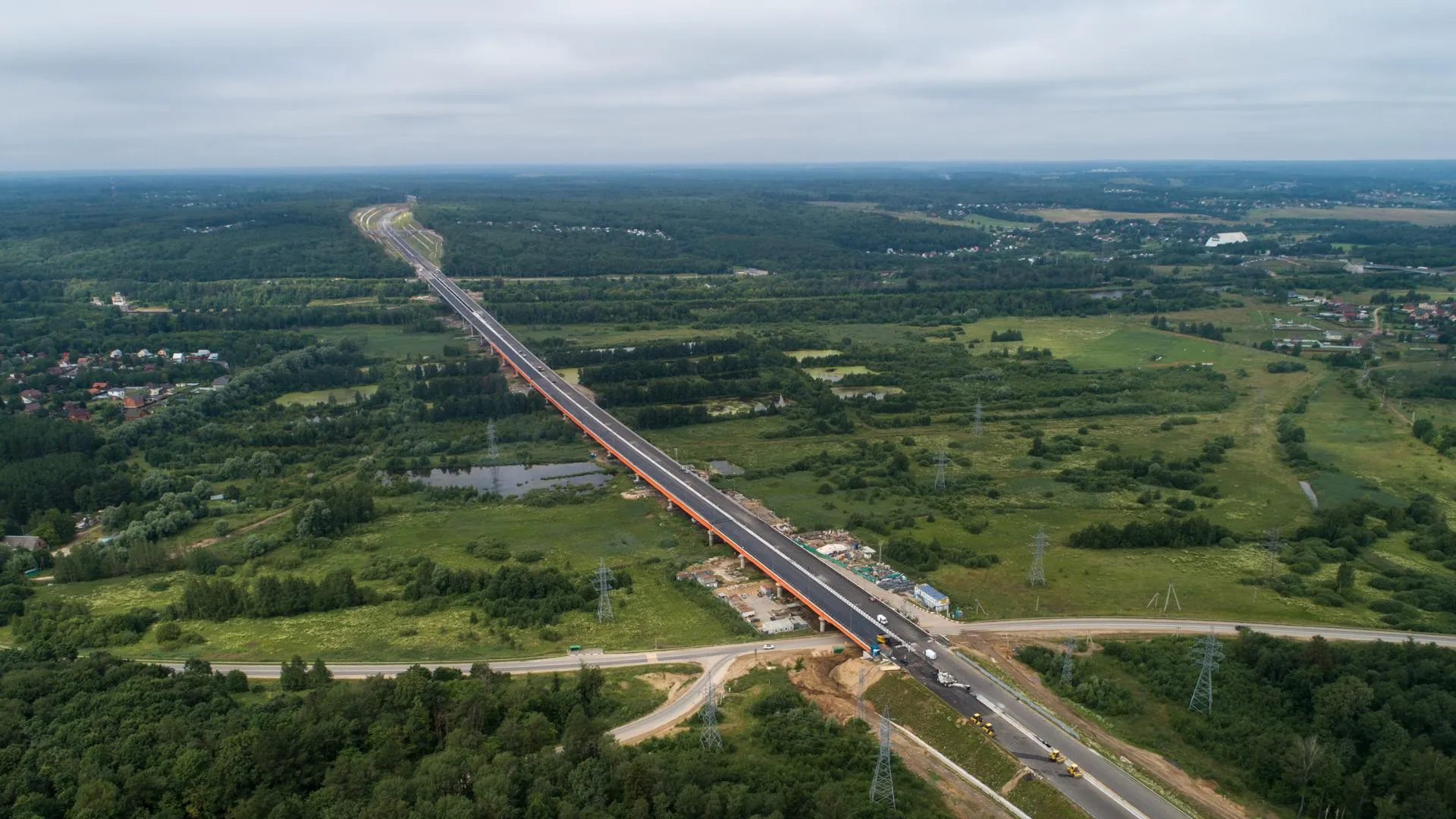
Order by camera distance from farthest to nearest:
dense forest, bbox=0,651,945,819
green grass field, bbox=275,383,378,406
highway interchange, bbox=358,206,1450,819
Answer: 1. green grass field, bbox=275,383,378,406
2. highway interchange, bbox=358,206,1450,819
3. dense forest, bbox=0,651,945,819

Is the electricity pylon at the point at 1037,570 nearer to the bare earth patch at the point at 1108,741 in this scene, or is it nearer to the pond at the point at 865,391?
the bare earth patch at the point at 1108,741

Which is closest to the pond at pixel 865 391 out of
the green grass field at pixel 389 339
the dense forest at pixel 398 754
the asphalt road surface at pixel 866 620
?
the asphalt road surface at pixel 866 620

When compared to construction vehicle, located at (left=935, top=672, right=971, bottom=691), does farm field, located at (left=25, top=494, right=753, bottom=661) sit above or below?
below

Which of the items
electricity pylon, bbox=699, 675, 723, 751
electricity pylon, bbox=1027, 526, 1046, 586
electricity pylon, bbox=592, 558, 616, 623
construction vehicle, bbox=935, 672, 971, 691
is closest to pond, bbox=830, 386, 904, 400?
electricity pylon, bbox=1027, 526, 1046, 586

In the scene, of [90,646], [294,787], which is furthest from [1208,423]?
[90,646]

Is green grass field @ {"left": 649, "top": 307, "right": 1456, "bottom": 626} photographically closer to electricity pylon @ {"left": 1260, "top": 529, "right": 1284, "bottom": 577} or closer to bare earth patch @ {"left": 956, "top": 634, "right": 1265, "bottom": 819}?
electricity pylon @ {"left": 1260, "top": 529, "right": 1284, "bottom": 577}

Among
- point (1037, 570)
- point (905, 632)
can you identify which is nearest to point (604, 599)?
point (905, 632)

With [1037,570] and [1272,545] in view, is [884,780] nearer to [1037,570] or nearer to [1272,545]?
[1037,570]
